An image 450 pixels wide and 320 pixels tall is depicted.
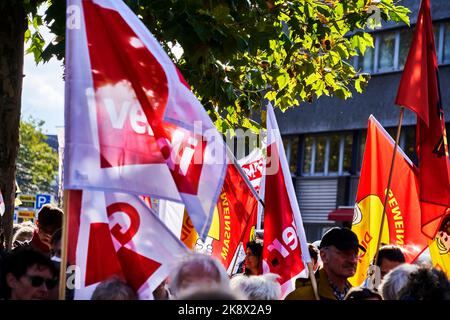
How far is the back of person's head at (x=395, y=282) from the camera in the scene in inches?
233

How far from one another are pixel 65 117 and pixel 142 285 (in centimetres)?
99

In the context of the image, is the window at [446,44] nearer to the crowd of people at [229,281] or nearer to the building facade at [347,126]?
the building facade at [347,126]

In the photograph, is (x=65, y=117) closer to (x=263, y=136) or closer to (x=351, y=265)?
(x=351, y=265)

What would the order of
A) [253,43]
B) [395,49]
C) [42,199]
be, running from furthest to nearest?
1. [395,49]
2. [42,199]
3. [253,43]

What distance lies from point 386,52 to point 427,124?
2480 centimetres

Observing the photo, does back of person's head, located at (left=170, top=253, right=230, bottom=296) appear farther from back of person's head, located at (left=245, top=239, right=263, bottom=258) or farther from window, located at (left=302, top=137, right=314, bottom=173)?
window, located at (left=302, top=137, right=314, bottom=173)

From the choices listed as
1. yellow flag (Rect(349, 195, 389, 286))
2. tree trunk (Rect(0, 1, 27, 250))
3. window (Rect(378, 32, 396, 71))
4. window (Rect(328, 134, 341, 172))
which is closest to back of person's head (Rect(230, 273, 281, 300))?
yellow flag (Rect(349, 195, 389, 286))

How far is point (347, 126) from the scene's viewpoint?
33.2m

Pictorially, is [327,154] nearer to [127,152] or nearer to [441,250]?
[441,250]

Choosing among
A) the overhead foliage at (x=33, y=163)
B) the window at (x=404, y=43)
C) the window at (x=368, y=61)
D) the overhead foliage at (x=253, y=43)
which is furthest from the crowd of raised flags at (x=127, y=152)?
the overhead foliage at (x=33, y=163)

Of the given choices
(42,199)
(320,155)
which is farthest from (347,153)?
(42,199)

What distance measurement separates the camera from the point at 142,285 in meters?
5.65

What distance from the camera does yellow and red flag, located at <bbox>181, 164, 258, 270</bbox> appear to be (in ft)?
28.4
